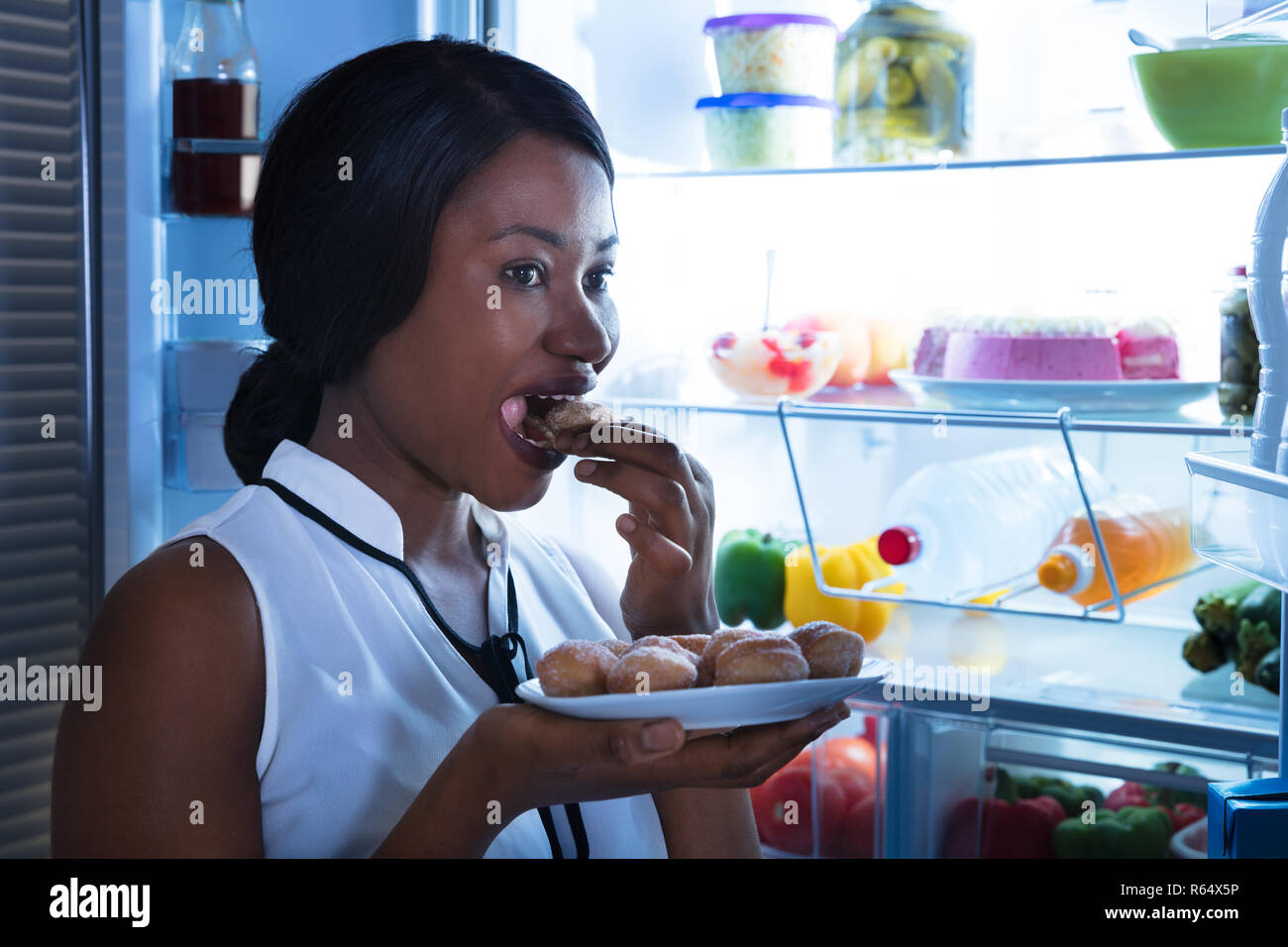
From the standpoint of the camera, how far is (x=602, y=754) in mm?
894

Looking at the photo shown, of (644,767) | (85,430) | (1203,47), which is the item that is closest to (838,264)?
(1203,47)

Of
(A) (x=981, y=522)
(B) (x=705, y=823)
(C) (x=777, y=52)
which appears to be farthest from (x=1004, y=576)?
(C) (x=777, y=52)

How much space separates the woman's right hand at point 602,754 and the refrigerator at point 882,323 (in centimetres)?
62

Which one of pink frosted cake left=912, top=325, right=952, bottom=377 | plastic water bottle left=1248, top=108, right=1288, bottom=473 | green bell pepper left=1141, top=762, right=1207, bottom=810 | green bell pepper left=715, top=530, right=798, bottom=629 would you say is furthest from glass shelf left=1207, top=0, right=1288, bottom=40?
green bell pepper left=715, top=530, right=798, bottom=629

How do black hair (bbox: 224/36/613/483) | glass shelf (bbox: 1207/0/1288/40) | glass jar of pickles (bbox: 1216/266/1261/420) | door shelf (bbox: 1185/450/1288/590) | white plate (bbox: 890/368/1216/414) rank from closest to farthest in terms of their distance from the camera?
1. door shelf (bbox: 1185/450/1288/590)
2. glass shelf (bbox: 1207/0/1288/40)
3. black hair (bbox: 224/36/613/483)
4. glass jar of pickles (bbox: 1216/266/1261/420)
5. white plate (bbox: 890/368/1216/414)

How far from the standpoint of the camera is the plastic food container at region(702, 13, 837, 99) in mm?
1785

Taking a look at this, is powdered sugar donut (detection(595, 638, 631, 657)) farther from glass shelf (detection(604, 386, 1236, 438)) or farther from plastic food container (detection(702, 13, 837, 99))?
plastic food container (detection(702, 13, 837, 99))

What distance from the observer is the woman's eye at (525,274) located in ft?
3.70

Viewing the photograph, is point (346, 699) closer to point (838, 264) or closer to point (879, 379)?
point (879, 379)

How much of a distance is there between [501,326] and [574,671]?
1.09ft

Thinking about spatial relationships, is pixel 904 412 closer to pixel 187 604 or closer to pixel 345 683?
pixel 345 683

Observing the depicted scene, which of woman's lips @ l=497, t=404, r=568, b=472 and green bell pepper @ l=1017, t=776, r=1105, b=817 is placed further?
green bell pepper @ l=1017, t=776, r=1105, b=817

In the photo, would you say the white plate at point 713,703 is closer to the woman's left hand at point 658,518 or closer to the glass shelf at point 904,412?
the woman's left hand at point 658,518

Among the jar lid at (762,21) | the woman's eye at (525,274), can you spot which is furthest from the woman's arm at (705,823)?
the jar lid at (762,21)
